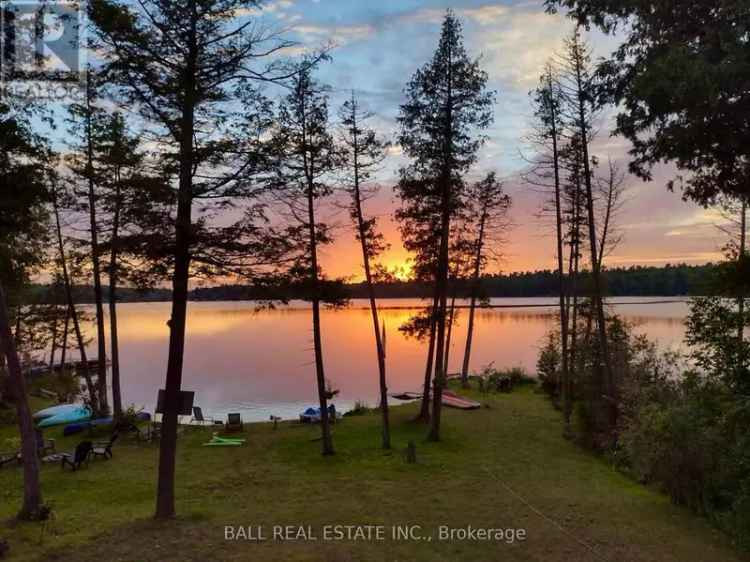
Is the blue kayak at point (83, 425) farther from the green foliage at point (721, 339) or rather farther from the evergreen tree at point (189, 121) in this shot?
the green foliage at point (721, 339)

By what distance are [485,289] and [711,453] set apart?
17.5 metres

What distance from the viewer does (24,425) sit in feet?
31.4

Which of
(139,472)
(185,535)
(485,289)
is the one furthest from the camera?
(485,289)

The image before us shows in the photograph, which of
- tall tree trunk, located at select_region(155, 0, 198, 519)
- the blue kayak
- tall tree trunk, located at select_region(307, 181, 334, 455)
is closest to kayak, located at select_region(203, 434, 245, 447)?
tall tree trunk, located at select_region(307, 181, 334, 455)

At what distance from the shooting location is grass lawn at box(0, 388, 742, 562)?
8.47 metres

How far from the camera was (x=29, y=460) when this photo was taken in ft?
31.1

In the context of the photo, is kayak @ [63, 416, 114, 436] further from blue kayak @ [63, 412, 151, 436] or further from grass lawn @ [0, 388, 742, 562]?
grass lawn @ [0, 388, 742, 562]

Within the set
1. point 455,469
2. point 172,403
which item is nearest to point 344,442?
point 455,469

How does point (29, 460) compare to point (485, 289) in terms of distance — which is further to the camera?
point (485, 289)

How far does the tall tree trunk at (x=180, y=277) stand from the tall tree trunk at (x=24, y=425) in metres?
2.08

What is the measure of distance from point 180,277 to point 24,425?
3.83m

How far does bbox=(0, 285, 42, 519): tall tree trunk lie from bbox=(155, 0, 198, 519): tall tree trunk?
6.82 ft

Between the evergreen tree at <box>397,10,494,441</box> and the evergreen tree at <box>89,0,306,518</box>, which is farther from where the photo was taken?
the evergreen tree at <box>397,10,494,441</box>

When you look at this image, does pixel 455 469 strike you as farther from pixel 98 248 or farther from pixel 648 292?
pixel 648 292
